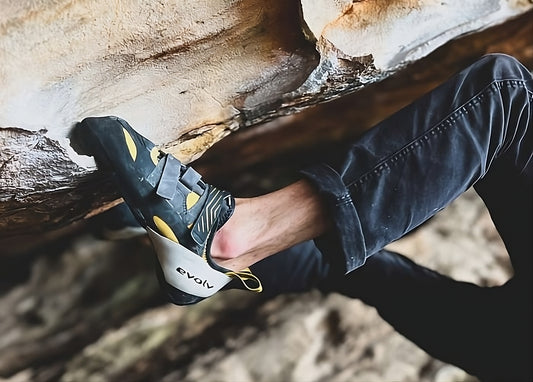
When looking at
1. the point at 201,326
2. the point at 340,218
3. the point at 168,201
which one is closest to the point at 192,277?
the point at 168,201

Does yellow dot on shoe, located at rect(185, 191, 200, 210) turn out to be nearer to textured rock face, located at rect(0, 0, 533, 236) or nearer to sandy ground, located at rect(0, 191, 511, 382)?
textured rock face, located at rect(0, 0, 533, 236)

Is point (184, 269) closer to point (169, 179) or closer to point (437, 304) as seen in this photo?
point (169, 179)

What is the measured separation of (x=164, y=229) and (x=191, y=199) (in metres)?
0.06

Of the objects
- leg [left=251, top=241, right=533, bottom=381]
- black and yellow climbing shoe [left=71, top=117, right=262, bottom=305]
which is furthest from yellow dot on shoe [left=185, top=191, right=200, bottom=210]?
leg [left=251, top=241, right=533, bottom=381]

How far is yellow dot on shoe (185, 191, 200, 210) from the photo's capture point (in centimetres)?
92

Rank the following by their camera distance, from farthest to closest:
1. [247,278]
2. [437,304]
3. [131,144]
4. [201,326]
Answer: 1. [201,326]
2. [437,304]
3. [247,278]
4. [131,144]

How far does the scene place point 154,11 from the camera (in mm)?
867

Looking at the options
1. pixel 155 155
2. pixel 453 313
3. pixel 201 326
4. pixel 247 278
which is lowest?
pixel 201 326

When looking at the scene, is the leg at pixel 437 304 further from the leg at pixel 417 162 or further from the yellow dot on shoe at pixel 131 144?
the yellow dot on shoe at pixel 131 144

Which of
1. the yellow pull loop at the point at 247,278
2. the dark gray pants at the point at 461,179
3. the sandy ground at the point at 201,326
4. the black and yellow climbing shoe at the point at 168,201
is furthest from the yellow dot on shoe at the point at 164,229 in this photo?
the sandy ground at the point at 201,326

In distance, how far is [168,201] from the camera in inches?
35.6

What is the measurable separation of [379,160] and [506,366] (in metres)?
0.38

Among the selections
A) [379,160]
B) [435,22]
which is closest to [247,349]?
[379,160]

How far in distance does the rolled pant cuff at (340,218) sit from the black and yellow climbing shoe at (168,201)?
0.45 ft
